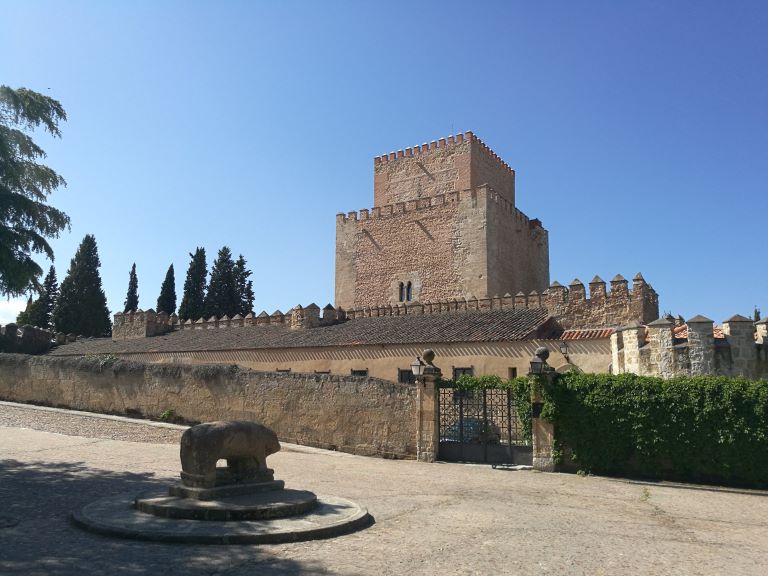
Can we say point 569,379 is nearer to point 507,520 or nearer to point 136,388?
point 507,520

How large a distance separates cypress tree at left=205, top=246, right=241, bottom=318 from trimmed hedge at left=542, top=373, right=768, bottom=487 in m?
36.4

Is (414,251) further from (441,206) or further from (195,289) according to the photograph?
(195,289)

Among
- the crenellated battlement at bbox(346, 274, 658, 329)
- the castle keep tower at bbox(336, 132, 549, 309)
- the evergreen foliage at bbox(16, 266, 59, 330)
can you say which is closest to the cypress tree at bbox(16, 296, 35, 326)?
the evergreen foliage at bbox(16, 266, 59, 330)

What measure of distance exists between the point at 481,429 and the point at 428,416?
1496 millimetres

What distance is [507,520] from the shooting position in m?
7.81

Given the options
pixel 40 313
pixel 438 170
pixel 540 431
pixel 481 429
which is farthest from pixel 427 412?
pixel 40 313

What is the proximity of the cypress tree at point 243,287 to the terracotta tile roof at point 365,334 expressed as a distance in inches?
580

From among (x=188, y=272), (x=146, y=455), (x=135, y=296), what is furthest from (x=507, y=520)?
(x=135, y=296)

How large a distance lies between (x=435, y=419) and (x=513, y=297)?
33.2 feet

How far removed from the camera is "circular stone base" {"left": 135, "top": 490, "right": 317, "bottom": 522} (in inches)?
269

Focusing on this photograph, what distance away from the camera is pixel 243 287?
161 ft

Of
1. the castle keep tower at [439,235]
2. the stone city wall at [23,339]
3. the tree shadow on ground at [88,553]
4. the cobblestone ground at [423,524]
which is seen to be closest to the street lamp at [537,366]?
the cobblestone ground at [423,524]

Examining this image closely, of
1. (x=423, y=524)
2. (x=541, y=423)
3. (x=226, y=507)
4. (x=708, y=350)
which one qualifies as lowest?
(x=423, y=524)

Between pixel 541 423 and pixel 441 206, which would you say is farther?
pixel 441 206
